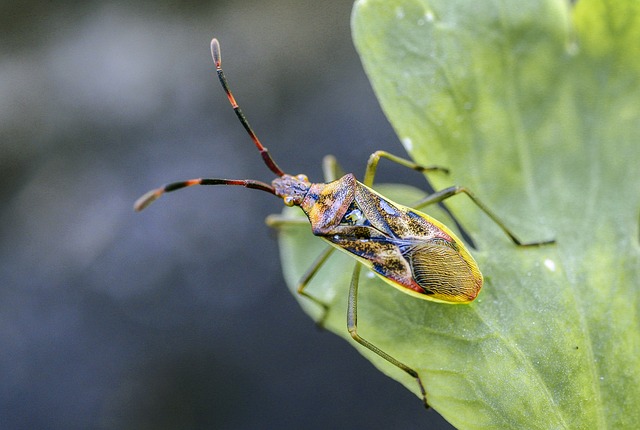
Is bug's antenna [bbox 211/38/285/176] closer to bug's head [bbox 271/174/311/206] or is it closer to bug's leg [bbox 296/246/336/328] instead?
bug's head [bbox 271/174/311/206]

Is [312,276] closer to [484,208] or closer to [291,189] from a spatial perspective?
[291,189]

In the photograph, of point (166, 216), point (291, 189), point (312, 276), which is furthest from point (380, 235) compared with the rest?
point (166, 216)

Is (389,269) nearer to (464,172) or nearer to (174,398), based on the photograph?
(464,172)

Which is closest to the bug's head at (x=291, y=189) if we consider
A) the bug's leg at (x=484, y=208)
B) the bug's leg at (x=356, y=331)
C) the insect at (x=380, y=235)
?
the insect at (x=380, y=235)

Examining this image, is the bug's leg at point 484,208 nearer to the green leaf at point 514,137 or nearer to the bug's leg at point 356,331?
the green leaf at point 514,137

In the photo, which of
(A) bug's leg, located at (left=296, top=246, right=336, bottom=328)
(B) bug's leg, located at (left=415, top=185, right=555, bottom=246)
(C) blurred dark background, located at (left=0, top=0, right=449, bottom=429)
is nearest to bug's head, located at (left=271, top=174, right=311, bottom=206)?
(A) bug's leg, located at (left=296, top=246, right=336, bottom=328)

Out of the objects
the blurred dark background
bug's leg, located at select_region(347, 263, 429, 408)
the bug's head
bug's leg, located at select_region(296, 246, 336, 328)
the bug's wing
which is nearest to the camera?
bug's leg, located at select_region(347, 263, 429, 408)

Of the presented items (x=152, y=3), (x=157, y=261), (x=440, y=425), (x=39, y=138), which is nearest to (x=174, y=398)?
(x=157, y=261)
